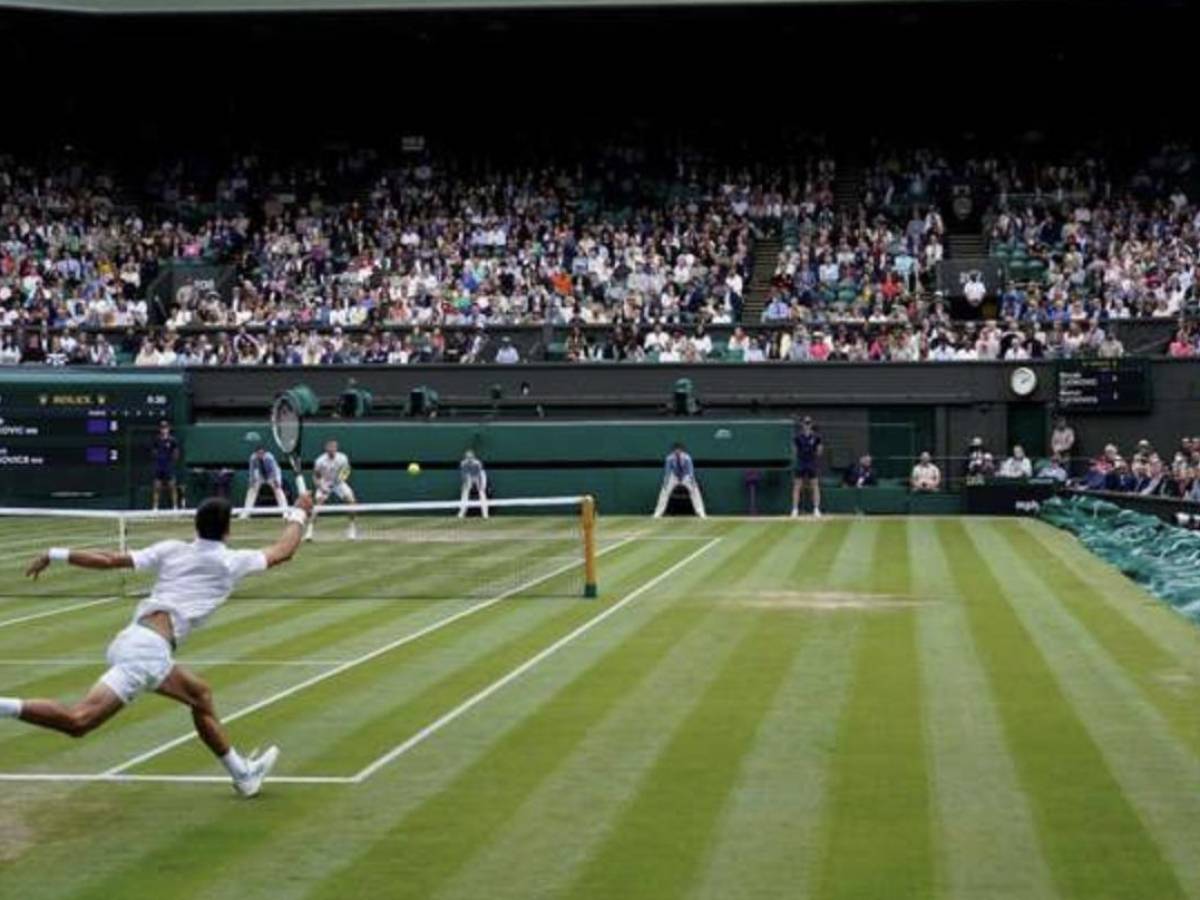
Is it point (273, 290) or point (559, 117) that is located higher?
point (559, 117)

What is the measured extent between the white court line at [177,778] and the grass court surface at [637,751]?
0.13 ft

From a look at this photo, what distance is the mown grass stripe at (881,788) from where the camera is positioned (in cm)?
971

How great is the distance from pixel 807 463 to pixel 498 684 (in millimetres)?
27045

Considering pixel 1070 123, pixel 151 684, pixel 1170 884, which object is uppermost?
pixel 1070 123

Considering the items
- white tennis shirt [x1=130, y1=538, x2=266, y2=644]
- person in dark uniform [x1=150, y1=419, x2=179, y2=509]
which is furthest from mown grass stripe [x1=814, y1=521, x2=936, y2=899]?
person in dark uniform [x1=150, y1=419, x2=179, y2=509]

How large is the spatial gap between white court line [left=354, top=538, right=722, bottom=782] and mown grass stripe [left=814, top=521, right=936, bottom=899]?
286 centimetres

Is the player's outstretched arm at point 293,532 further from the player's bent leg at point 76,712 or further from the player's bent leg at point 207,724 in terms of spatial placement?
the player's bent leg at point 76,712

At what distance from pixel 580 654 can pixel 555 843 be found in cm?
803

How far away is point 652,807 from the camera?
11.4 meters

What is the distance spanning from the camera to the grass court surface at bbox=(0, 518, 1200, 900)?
995 centimetres

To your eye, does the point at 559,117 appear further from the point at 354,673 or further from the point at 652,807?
the point at 652,807

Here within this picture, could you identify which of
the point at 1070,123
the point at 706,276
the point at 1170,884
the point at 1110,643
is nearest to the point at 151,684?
the point at 1170,884

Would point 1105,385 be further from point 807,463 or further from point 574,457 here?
point 574,457

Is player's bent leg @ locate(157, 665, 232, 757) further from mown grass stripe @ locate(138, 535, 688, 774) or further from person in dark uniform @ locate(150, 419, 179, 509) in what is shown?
person in dark uniform @ locate(150, 419, 179, 509)
